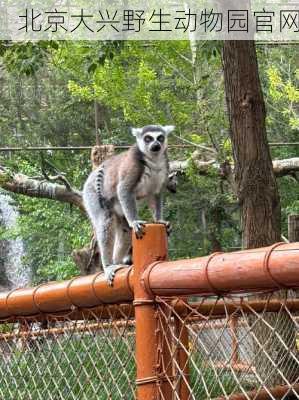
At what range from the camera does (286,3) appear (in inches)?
338

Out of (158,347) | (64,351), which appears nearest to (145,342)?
(158,347)

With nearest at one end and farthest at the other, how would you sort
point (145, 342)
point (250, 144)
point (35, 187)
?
point (145, 342), point (250, 144), point (35, 187)

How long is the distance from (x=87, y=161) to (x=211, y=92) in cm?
369

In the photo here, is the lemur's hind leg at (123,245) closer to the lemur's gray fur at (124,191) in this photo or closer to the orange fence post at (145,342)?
the lemur's gray fur at (124,191)

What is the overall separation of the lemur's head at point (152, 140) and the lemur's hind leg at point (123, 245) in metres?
0.37

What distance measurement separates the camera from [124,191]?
11.3 ft

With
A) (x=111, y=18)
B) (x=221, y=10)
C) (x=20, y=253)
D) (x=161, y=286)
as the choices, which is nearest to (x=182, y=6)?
(x=111, y=18)

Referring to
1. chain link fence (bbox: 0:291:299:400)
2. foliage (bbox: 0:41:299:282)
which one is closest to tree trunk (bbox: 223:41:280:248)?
→ foliage (bbox: 0:41:299:282)

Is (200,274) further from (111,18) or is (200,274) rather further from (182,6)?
(182,6)

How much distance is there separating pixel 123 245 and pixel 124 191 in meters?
0.25

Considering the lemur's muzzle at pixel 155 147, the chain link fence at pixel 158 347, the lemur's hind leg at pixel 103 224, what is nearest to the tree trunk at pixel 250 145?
the lemur's muzzle at pixel 155 147

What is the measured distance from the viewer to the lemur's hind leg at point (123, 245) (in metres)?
3.40

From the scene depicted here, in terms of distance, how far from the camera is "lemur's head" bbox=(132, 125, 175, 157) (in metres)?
3.67

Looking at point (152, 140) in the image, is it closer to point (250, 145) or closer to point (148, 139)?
point (148, 139)
